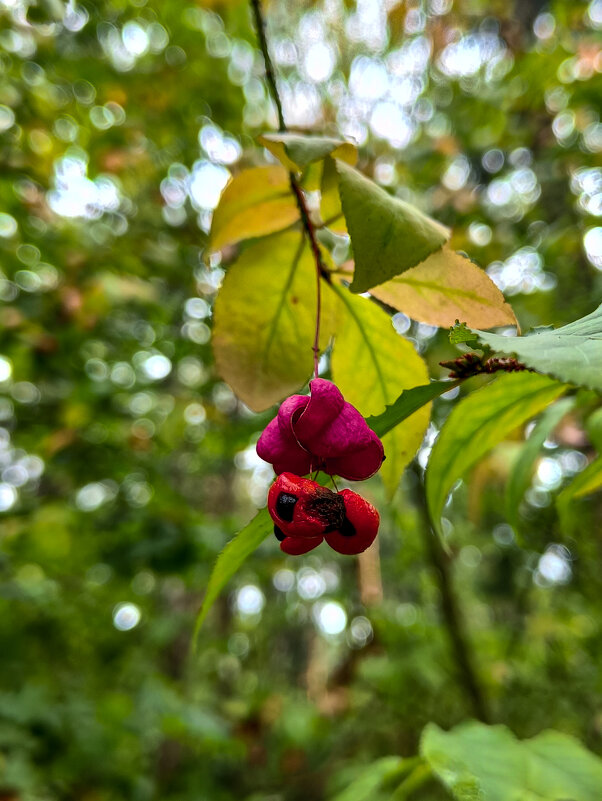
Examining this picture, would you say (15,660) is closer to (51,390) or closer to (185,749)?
(51,390)

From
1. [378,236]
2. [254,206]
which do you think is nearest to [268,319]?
[254,206]

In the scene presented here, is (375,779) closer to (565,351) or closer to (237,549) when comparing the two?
(237,549)

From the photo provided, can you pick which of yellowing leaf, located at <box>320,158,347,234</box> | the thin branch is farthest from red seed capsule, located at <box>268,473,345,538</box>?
the thin branch

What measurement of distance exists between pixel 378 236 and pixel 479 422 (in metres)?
0.26

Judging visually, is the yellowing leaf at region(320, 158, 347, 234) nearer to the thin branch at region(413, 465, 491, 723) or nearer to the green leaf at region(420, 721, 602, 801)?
the green leaf at region(420, 721, 602, 801)

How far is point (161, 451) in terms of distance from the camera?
2.23 metres

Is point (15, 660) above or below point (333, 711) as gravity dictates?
above

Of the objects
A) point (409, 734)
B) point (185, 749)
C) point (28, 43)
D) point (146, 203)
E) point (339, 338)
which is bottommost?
point (185, 749)

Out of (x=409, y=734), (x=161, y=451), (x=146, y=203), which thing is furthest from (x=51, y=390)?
(x=409, y=734)

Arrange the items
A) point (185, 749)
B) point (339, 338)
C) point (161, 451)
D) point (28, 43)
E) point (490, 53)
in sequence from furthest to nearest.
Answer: point (185, 749), point (490, 53), point (161, 451), point (28, 43), point (339, 338)

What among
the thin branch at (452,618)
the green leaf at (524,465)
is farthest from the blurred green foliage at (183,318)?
the green leaf at (524,465)

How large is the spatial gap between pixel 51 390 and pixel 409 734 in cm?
213

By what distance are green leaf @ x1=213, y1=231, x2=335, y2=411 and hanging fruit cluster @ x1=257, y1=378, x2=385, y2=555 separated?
17 cm

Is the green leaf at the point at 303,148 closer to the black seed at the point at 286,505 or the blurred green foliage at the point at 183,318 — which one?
the black seed at the point at 286,505
